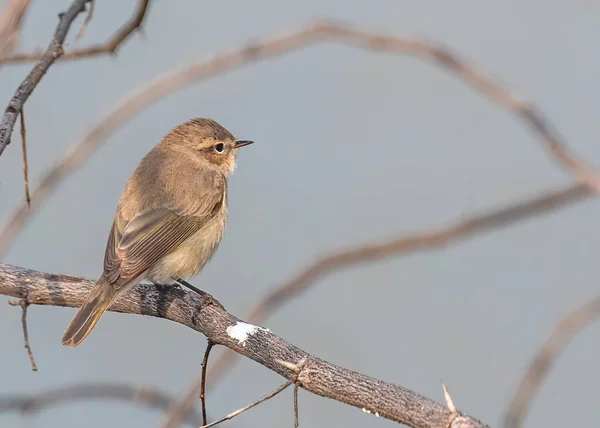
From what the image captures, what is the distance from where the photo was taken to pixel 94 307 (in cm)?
393

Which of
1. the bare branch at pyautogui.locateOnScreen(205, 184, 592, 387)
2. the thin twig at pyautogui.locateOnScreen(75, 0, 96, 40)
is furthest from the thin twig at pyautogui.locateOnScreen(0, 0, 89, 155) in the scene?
the bare branch at pyautogui.locateOnScreen(205, 184, 592, 387)

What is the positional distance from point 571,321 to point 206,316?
2.03m

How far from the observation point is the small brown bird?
4082mm

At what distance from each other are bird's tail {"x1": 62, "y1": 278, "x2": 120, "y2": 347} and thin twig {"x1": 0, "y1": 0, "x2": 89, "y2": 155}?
113cm

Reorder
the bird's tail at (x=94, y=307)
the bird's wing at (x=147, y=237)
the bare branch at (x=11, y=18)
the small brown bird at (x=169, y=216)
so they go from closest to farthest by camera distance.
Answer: the bare branch at (x=11, y=18) < the bird's tail at (x=94, y=307) < the small brown bird at (x=169, y=216) < the bird's wing at (x=147, y=237)

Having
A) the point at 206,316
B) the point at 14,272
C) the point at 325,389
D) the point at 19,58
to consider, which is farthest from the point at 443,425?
the point at 19,58

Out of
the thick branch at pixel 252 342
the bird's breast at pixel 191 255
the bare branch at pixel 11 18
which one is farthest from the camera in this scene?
the bird's breast at pixel 191 255

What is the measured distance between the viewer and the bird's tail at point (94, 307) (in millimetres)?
3930

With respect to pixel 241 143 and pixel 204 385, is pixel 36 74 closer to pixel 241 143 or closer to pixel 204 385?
pixel 204 385

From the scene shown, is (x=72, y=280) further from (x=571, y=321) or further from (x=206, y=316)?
(x=571, y=321)

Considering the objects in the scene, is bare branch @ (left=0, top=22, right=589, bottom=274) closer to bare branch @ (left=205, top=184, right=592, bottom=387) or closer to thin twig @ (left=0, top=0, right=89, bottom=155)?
bare branch @ (left=205, top=184, right=592, bottom=387)

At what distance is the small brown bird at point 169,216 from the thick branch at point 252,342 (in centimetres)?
13

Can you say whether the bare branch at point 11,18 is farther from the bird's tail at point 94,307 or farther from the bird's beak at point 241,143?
the bird's beak at point 241,143

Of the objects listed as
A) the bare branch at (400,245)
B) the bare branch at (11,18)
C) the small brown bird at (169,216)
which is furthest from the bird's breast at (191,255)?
the bare branch at (11,18)
